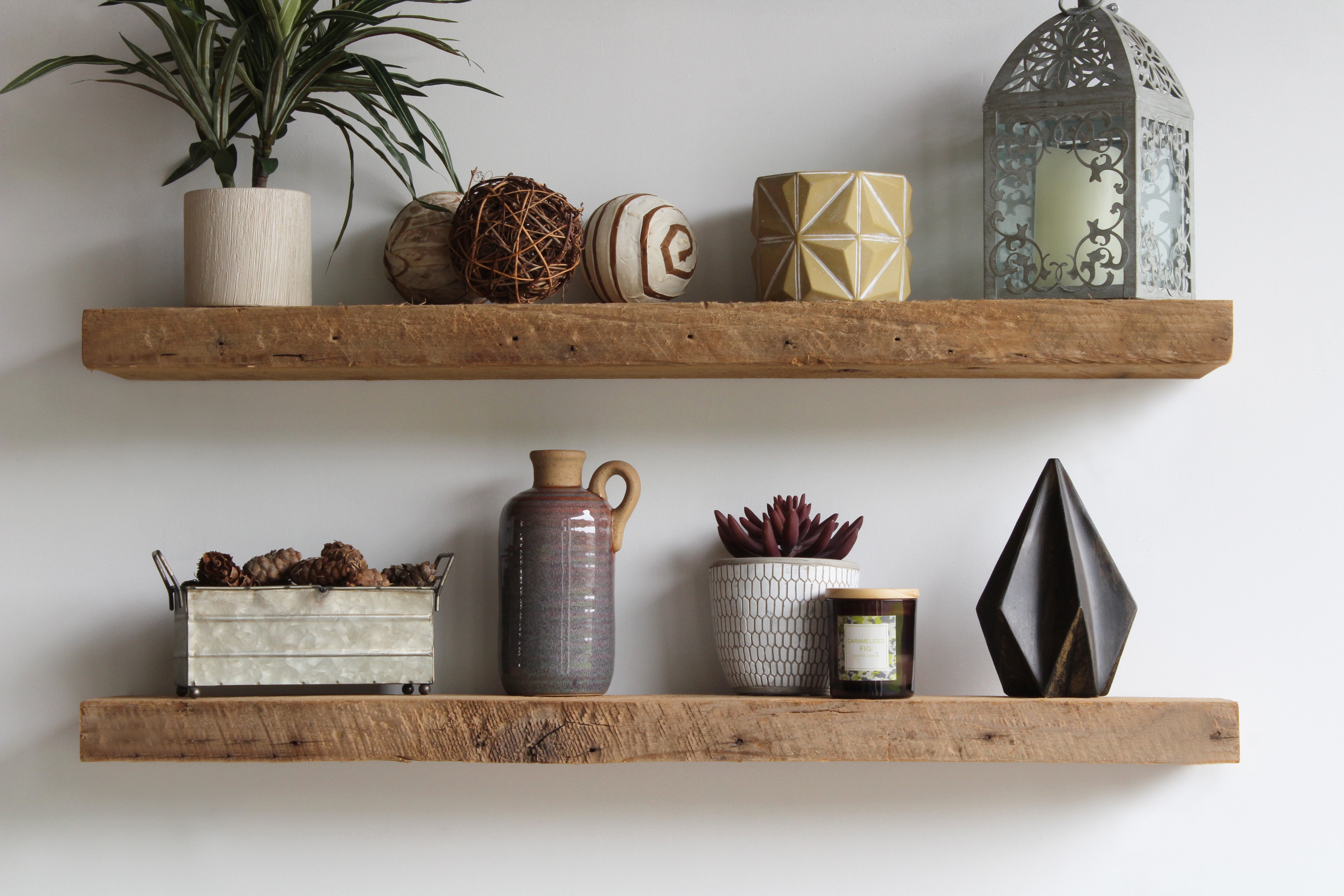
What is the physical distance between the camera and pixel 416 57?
114 centimetres

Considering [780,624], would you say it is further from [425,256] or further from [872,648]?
[425,256]

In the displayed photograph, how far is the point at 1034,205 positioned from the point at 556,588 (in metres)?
0.60

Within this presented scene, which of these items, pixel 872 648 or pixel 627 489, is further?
pixel 627 489

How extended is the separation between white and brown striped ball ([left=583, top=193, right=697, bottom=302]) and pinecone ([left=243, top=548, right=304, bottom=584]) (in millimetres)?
404

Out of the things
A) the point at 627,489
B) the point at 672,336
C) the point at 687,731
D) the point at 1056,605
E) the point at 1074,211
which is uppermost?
the point at 1074,211

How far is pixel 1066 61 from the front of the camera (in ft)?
3.33

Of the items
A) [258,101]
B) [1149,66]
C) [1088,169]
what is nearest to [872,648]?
[1088,169]

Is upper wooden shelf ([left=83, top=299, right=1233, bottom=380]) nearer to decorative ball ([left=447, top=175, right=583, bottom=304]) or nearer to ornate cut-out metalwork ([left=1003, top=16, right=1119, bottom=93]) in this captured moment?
decorative ball ([left=447, top=175, right=583, bottom=304])

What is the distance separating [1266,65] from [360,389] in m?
1.04

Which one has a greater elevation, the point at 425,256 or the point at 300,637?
the point at 425,256

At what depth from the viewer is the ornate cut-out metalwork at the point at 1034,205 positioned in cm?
99

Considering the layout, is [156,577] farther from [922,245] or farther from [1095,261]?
[1095,261]

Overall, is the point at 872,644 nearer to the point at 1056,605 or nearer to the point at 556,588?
the point at 1056,605

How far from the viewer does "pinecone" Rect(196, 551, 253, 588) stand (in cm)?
100
